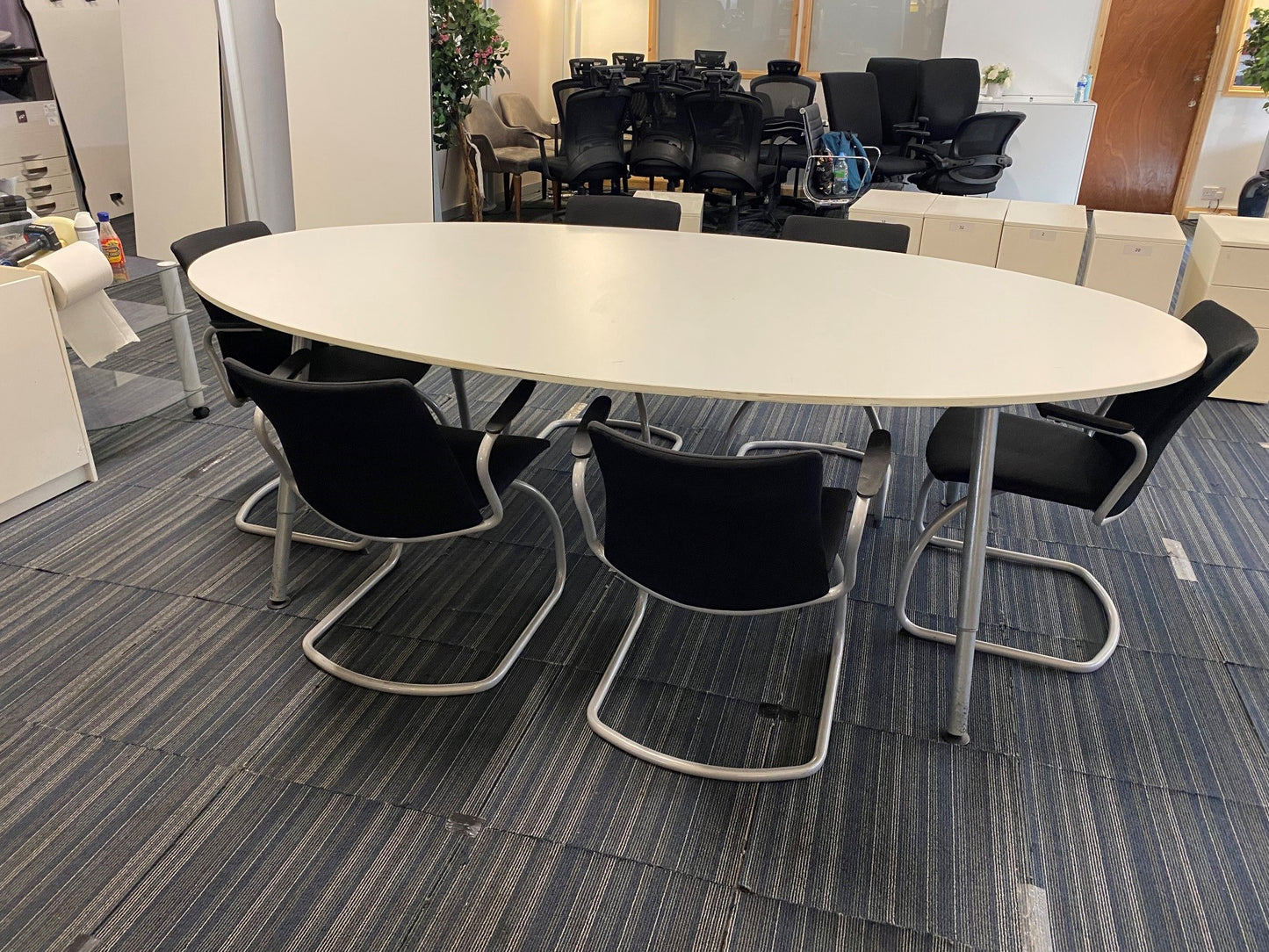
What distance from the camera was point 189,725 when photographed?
2.05 meters

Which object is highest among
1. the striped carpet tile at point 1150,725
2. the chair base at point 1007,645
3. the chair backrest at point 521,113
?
the chair backrest at point 521,113

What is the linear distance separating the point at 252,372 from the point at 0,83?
523cm

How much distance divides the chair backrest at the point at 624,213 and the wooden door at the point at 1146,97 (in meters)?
5.83

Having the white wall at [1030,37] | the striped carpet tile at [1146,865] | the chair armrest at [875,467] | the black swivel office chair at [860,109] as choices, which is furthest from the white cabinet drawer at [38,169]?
the white wall at [1030,37]

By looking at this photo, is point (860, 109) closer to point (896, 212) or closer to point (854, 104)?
point (854, 104)

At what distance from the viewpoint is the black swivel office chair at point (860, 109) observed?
21.6ft

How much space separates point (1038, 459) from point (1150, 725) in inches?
25.8

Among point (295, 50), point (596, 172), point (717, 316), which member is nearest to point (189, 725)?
point (717, 316)

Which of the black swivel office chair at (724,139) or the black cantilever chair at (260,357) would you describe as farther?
the black swivel office chair at (724,139)

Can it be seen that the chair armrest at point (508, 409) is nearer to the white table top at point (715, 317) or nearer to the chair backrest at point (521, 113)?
the white table top at point (715, 317)

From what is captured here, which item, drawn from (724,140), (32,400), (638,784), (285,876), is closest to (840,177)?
(724,140)

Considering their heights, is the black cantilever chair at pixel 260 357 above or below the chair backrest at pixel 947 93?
below

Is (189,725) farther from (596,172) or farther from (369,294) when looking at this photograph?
(596,172)

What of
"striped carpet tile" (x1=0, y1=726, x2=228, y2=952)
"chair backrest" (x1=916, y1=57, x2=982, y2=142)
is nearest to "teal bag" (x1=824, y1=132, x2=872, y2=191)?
"chair backrest" (x1=916, y1=57, x2=982, y2=142)
